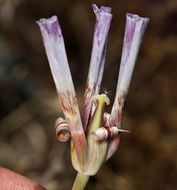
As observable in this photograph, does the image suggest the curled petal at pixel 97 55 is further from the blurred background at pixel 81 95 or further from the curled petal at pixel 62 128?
the blurred background at pixel 81 95

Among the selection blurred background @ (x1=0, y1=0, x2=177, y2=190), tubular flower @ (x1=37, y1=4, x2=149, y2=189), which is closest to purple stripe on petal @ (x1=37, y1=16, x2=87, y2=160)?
tubular flower @ (x1=37, y1=4, x2=149, y2=189)

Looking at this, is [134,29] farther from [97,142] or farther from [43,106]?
[43,106]

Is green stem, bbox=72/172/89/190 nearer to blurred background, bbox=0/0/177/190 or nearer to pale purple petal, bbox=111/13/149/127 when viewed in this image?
pale purple petal, bbox=111/13/149/127

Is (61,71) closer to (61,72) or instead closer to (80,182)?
(61,72)

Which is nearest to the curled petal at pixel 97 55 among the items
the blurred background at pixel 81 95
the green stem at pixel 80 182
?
the green stem at pixel 80 182

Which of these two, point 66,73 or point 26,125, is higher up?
point 66,73

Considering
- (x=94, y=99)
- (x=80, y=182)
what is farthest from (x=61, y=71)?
(x=80, y=182)

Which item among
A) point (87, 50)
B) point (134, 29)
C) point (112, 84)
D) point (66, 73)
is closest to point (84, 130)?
point (66, 73)
